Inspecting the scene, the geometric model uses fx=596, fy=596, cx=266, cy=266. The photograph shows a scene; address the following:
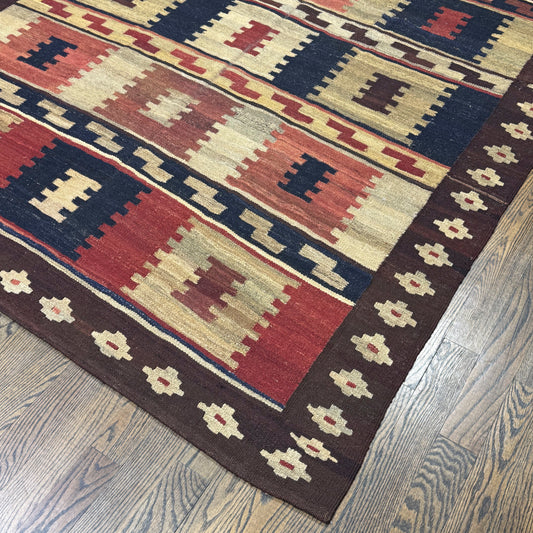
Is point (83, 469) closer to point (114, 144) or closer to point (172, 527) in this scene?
point (172, 527)

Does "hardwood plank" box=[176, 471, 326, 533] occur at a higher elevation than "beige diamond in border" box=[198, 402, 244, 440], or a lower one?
lower

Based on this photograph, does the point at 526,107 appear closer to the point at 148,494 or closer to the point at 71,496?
the point at 148,494

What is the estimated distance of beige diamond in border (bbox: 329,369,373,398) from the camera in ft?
4.02

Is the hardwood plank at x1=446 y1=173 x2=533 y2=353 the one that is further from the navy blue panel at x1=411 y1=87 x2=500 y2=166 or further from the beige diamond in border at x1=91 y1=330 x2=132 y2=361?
the beige diamond in border at x1=91 y1=330 x2=132 y2=361

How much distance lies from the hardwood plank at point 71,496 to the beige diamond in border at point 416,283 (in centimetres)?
73

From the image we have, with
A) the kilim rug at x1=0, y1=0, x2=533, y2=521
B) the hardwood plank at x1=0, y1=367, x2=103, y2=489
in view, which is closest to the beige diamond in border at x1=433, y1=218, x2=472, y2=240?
the kilim rug at x1=0, y1=0, x2=533, y2=521

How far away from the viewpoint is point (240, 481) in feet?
3.72

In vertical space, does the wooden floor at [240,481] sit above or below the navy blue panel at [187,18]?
below

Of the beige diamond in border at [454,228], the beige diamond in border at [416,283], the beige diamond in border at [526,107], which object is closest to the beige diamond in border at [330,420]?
the beige diamond in border at [416,283]

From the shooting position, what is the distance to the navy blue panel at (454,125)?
1620mm

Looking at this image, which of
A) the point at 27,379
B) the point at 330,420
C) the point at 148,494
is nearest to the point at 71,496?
the point at 148,494

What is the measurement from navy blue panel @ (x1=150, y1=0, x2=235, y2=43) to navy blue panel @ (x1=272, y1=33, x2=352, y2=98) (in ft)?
1.11

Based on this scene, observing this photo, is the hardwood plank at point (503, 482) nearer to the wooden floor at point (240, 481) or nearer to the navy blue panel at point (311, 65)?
the wooden floor at point (240, 481)

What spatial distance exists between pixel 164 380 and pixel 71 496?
0.27 metres
